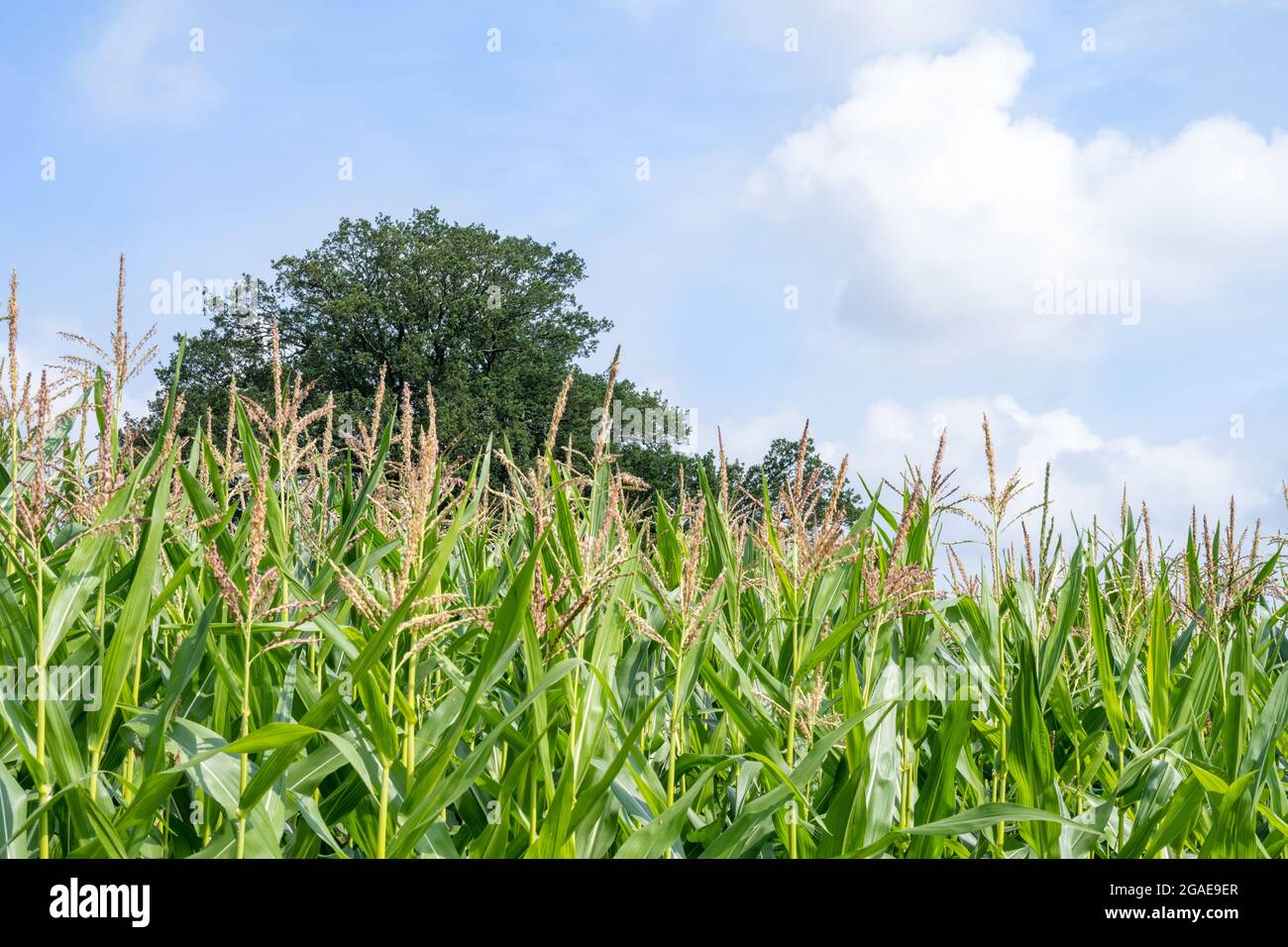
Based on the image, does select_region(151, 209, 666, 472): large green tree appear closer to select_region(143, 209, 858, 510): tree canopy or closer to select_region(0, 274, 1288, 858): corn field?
select_region(143, 209, 858, 510): tree canopy

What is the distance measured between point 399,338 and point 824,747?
36.1m

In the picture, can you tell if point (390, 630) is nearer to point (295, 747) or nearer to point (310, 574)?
point (295, 747)

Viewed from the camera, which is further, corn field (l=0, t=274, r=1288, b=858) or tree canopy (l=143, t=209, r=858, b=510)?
tree canopy (l=143, t=209, r=858, b=510)

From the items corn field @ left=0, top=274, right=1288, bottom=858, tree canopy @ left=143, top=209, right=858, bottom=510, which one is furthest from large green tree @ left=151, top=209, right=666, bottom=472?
corn field @ left=0, top=274, right=1288, bottom=858

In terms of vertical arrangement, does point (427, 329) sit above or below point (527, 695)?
above

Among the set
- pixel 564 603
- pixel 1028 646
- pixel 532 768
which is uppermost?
pixel 564 603

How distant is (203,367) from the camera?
34812mm

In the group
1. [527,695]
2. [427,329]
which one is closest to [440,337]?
[427,329]

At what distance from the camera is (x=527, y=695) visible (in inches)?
72.5

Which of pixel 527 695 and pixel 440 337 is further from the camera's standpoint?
pixel 440 337

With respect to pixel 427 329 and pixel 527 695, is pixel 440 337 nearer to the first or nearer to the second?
pixel 427 329

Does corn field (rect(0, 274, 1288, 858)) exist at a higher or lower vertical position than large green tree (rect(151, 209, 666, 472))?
lower

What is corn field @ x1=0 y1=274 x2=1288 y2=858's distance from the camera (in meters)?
1.89
